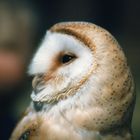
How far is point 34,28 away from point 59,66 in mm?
4772

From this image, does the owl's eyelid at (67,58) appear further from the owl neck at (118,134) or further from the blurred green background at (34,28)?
the blurred green background at (34,28)

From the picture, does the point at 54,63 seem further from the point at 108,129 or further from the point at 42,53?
the point at 108,129

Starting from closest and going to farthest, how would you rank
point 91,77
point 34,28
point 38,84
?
point 91,77 < point 38,84 < point 34,28

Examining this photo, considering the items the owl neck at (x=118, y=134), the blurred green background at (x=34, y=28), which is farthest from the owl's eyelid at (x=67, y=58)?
the blurred green background at (x=34, y=28)

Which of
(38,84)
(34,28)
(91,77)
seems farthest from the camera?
(34,28)

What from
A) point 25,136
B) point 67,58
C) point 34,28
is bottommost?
point 34,28

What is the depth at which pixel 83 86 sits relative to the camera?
2566 millimetres

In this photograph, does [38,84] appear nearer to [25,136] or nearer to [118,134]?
[25,136]

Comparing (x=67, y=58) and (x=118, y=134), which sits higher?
(x=67, y=58)

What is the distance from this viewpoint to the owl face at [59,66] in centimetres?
255

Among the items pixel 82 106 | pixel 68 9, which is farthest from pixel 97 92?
pixel 68 9

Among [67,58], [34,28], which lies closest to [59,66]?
[67,58]

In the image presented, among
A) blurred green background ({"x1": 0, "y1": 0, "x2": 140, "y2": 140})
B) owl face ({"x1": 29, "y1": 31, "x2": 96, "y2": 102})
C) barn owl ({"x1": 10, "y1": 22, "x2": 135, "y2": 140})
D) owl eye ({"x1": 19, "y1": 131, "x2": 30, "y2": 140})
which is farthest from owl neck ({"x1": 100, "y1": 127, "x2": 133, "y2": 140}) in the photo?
blurred green background ({"x1": 0, "y1": 0, "x2": 140, "y2": 140})

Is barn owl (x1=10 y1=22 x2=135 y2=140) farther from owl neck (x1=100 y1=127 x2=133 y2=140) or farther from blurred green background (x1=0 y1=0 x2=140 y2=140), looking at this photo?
blurred green background (x1=0 y1=0 x2=140 y2=140)
